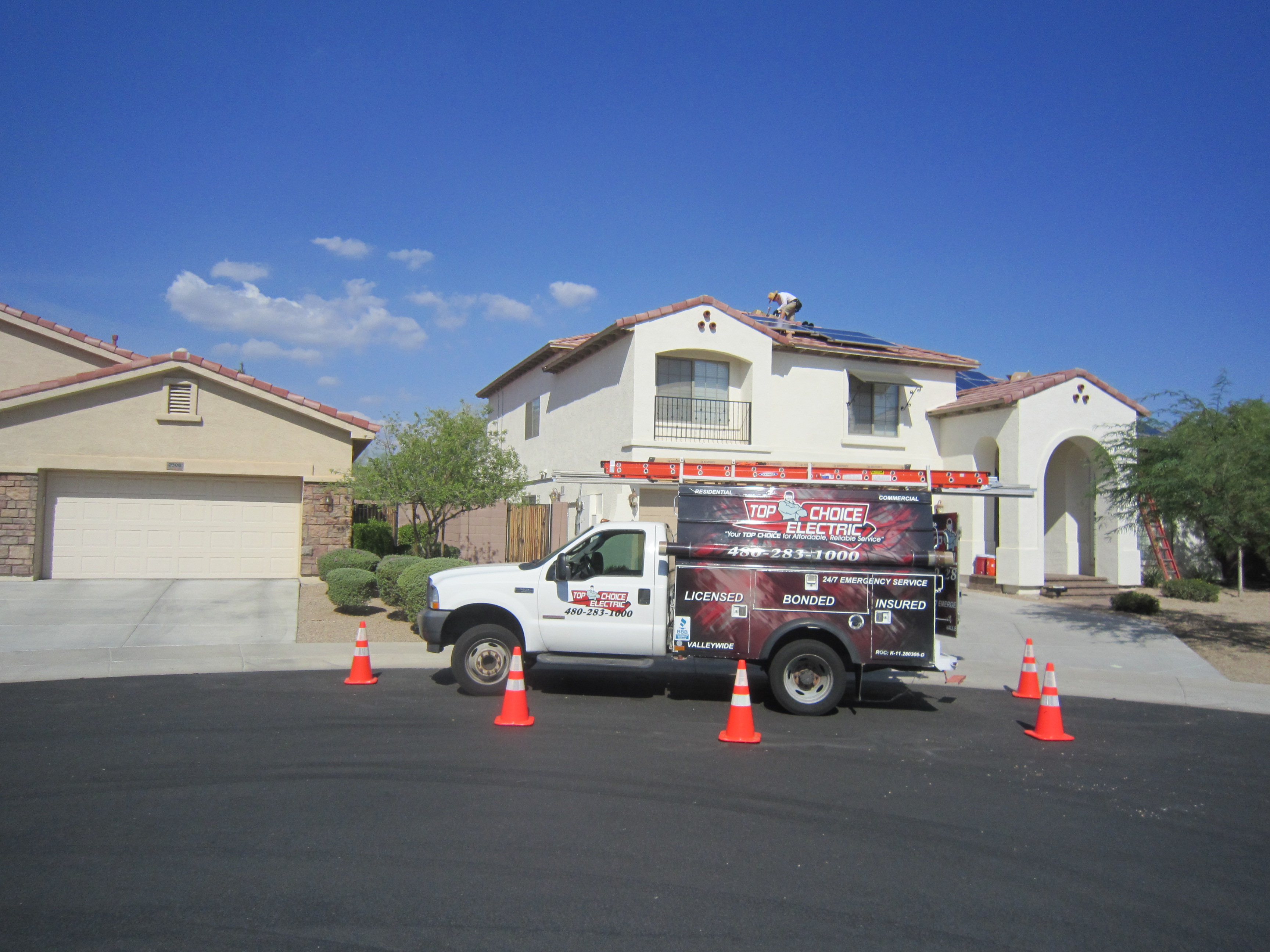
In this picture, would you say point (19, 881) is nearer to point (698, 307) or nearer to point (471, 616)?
Result: point (471, 616)

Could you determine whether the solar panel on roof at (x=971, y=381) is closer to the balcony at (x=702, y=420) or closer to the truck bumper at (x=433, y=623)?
the balcony at (x=702, y=420)

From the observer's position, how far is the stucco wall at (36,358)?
20.8 meters

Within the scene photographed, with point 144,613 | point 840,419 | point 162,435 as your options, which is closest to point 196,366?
point 162,435

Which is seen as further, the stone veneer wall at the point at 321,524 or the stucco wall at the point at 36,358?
the stucco wall at the point at 36,358

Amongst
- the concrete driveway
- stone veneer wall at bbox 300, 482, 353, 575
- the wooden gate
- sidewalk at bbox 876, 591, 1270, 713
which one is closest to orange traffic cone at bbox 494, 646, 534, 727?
sidewalk at bbox 876, 591, 1270, 713

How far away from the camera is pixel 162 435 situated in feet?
56.2

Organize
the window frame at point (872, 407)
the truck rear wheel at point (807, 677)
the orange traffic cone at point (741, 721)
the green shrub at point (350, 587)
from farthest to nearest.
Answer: the window frame at point (872, 407) → the green shrub at point (350, 587) → the truck rear wheel at point (807, 677) → the orange traffic cone at point (741, 721)

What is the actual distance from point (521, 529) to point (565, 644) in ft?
39.9

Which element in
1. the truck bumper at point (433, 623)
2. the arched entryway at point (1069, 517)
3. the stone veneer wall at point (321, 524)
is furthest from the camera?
the arched entryway at point (1069, 517)

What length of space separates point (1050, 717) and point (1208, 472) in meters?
7.06

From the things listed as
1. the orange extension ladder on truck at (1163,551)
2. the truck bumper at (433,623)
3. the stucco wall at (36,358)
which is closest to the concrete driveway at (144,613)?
the truck bumper at (433,623)

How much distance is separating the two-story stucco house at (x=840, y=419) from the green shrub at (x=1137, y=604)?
2314mm

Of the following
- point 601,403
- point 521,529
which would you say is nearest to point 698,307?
point 601,403

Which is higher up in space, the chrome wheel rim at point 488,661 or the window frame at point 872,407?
the window frame at point 872,407
